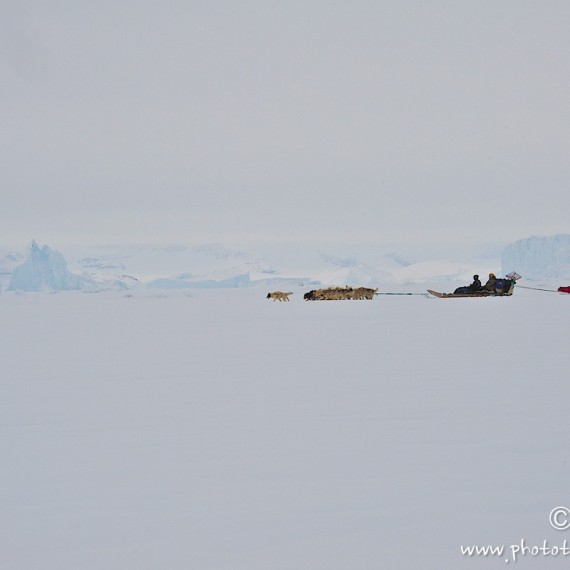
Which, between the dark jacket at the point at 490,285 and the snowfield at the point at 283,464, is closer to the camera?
the snowfield at the point at 283,464

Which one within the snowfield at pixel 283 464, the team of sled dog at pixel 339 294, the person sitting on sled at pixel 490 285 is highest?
the person sitting on sled at pixel 490 285

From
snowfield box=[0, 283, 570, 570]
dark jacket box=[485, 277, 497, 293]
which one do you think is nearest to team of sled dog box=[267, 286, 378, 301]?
dark jacket box=[485, 277, 497, 293]

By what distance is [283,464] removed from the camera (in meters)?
5.25

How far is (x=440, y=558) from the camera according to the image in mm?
3666

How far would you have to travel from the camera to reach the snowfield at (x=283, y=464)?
3832mm

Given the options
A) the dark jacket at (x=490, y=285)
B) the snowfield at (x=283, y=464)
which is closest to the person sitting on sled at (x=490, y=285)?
the dark jacket at (x=490, y=285)

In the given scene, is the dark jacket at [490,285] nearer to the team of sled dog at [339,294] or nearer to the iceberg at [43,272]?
the team of sled dog at [339,294]

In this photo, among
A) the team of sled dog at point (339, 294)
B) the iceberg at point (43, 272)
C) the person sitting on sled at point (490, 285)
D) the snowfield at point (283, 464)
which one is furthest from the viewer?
the iceberg at point (43, 272)

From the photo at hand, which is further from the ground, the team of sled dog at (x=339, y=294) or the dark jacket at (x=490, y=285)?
the dark jacket at (x=490, y=285)

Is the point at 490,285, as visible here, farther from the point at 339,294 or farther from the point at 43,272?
the point at 43,272

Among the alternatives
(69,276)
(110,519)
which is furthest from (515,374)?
(69,276)

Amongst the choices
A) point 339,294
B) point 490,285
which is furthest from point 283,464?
point 339,294

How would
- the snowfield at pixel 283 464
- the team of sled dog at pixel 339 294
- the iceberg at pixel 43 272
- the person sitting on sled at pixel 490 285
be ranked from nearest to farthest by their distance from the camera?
the snowfield at pixel 283 464 → the person sitting on sled at pixel 490 285 → the team of sled dog at pixel 339 294 → the iceberg at pixel 43 272

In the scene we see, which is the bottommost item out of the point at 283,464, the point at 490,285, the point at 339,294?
the point at 283,464
